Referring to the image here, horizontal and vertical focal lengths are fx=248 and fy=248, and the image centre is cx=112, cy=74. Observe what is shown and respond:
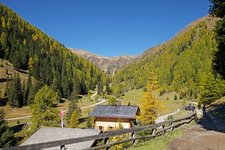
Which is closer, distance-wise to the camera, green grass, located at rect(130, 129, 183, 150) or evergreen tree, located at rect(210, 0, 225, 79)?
green grass, located at rect(130, 129, 183, 150)

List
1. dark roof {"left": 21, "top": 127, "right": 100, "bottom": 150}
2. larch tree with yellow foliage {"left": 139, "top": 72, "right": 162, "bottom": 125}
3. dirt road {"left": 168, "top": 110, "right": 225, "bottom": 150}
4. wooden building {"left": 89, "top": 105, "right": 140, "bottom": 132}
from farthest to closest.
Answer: wooden building {"left": 89, "top": 105, "right": 140, "bottom": 132}
larch tree with yellow foliage {"left": 139, "top": 72, "right": 162, "bottom": 125}
dark roof {"left": 21, "top": 127, "right": 100, "bottom": 150}
dirt road {"left": 168, "top": 110, "right": 225, "bottom": 150}

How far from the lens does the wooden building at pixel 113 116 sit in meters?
60.0

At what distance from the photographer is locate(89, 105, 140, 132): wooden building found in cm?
6001

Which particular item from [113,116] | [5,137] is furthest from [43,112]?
[113,116]

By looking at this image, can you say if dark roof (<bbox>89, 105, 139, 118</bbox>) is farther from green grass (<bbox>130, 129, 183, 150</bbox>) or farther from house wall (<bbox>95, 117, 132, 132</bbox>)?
green grass (<bbox>130, 129, 183, 150</bbox>)

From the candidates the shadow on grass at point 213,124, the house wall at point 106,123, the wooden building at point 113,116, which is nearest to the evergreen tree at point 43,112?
the wooden building at point 113,116

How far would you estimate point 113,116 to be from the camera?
61406 mm

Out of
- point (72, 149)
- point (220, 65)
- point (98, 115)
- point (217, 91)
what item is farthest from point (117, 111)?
point (220, 65)

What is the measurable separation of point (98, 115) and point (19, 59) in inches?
4447

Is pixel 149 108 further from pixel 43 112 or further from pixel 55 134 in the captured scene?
pixel 43 112

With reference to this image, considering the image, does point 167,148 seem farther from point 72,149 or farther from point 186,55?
point 186,55

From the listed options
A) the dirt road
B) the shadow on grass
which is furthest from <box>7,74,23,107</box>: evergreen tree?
the dirt road

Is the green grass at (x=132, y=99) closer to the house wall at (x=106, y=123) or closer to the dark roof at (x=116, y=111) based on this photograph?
the dark roof at (x=116, y=111)

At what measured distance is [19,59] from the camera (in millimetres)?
158500
